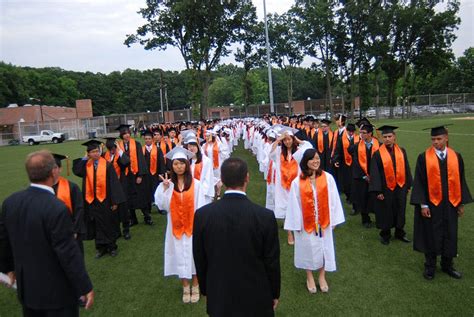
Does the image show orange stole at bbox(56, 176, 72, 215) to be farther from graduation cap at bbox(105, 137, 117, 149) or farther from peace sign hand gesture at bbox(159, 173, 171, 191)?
graduation cap at bbox(105, 137, 117, 149)

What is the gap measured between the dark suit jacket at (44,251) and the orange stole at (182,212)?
5.59 feet

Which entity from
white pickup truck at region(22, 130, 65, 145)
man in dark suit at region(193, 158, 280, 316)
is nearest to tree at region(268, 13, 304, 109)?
white pickup truck at region(22, 130, 65, 145)

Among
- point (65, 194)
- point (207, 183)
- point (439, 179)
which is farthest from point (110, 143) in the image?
point (439, 179)

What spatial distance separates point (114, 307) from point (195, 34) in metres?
31.2

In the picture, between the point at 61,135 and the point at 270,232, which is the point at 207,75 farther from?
the point at 270,232

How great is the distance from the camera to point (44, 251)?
2645 mm

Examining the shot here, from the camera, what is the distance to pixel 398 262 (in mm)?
5367

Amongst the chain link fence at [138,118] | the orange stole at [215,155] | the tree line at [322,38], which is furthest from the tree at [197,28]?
the orange stole at [215,155]

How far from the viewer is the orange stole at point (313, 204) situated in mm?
4398

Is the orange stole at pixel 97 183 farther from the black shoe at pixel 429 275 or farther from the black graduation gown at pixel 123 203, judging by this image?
the black shoe at pixel 429 275

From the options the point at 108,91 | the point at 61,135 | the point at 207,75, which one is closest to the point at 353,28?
the point at 207,75

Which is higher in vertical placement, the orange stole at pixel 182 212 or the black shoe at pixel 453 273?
the orange stole at pixel 182 212

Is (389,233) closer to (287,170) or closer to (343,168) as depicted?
(287,170)

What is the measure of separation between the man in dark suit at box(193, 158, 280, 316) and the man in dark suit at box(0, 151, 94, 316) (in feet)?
2.86
